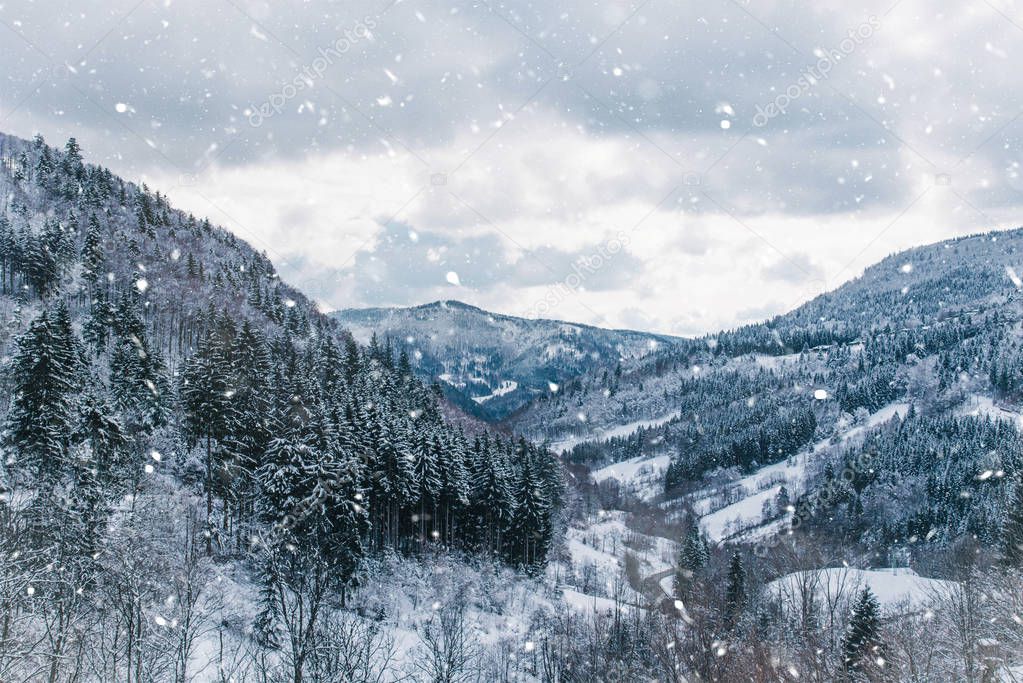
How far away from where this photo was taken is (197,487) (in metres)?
52.8

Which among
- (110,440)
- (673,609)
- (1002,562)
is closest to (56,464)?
(110,440)

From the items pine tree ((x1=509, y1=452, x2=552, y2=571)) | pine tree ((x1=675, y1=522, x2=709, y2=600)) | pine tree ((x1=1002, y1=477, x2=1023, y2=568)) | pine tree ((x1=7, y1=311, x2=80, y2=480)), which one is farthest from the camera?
pine tree ((x1=675, y1=522, x2=709, y2=600))

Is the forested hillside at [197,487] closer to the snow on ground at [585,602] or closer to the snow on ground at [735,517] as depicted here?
the snow on ground at [585,602]

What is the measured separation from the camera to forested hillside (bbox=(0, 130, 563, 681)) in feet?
80.0

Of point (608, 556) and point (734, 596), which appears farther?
point (608, 556)

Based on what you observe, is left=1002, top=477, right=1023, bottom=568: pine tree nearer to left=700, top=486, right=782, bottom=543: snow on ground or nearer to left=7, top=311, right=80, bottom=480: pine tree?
left=7, top=311, right=80, bottom=480: pine tree

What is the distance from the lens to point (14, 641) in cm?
2012

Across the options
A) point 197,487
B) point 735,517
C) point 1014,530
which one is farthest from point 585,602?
point 735,517

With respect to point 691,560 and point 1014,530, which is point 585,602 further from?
point 1014,530

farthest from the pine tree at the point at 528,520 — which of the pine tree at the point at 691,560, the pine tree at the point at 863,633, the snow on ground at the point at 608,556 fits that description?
the pine tree at the point at 863,633

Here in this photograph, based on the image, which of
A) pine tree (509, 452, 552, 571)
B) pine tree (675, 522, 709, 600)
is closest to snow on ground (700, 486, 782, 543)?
pine tree (675, 522, 709, 600)

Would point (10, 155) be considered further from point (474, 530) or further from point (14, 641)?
point (14, 641)

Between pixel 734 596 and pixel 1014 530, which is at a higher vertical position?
pixel 1014 530

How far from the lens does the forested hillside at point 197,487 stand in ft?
80.0
